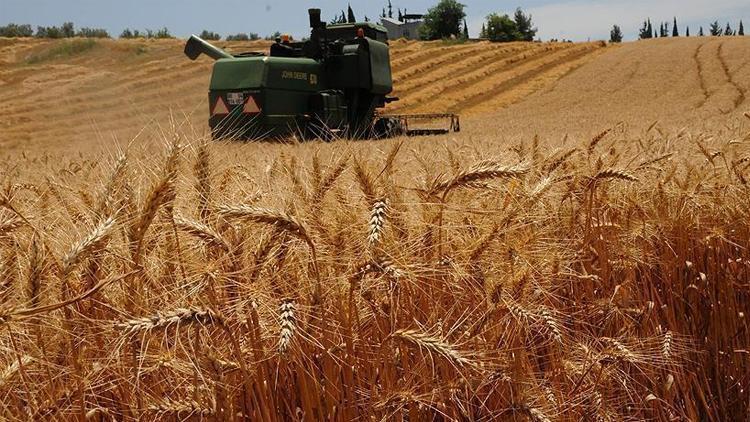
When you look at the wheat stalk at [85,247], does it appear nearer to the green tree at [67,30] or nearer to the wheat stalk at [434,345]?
the wheat stalk at [434,345]

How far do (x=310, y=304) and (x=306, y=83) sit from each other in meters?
9.89

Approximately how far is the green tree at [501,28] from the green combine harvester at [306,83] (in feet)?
185

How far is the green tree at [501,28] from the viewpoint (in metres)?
66.7

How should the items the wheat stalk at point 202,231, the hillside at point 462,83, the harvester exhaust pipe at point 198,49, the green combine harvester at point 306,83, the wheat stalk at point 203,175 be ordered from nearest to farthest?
the wheat stalk at point 202,231, the wheat stalk at point 203,175, the green combine harvester at point 306,83, the harvester exhaust pipe at point 198,49, the hillside at point 462,83

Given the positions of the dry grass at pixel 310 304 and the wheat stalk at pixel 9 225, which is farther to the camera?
the wheat stalk at pixel 9 225

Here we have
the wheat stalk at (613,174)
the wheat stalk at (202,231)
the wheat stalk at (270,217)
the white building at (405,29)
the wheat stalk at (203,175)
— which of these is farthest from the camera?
the white building at (405,29)

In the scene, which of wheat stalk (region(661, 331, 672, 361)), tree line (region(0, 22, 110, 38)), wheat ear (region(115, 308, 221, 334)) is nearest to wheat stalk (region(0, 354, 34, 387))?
wheat ear (region(115, 308, 221, 334))

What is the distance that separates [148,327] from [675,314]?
6.94 feet

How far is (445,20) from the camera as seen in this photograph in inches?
2645

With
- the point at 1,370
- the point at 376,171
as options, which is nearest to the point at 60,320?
the point at 1,370

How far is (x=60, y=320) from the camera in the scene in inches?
59.2

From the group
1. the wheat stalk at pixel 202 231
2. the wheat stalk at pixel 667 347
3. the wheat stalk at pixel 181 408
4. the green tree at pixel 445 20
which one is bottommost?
the wheat stalk at pixel 667 347

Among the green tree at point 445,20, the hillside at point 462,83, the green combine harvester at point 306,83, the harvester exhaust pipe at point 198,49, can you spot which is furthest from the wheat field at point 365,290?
the green tree at point 445,20

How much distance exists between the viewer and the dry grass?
1.47 meters
